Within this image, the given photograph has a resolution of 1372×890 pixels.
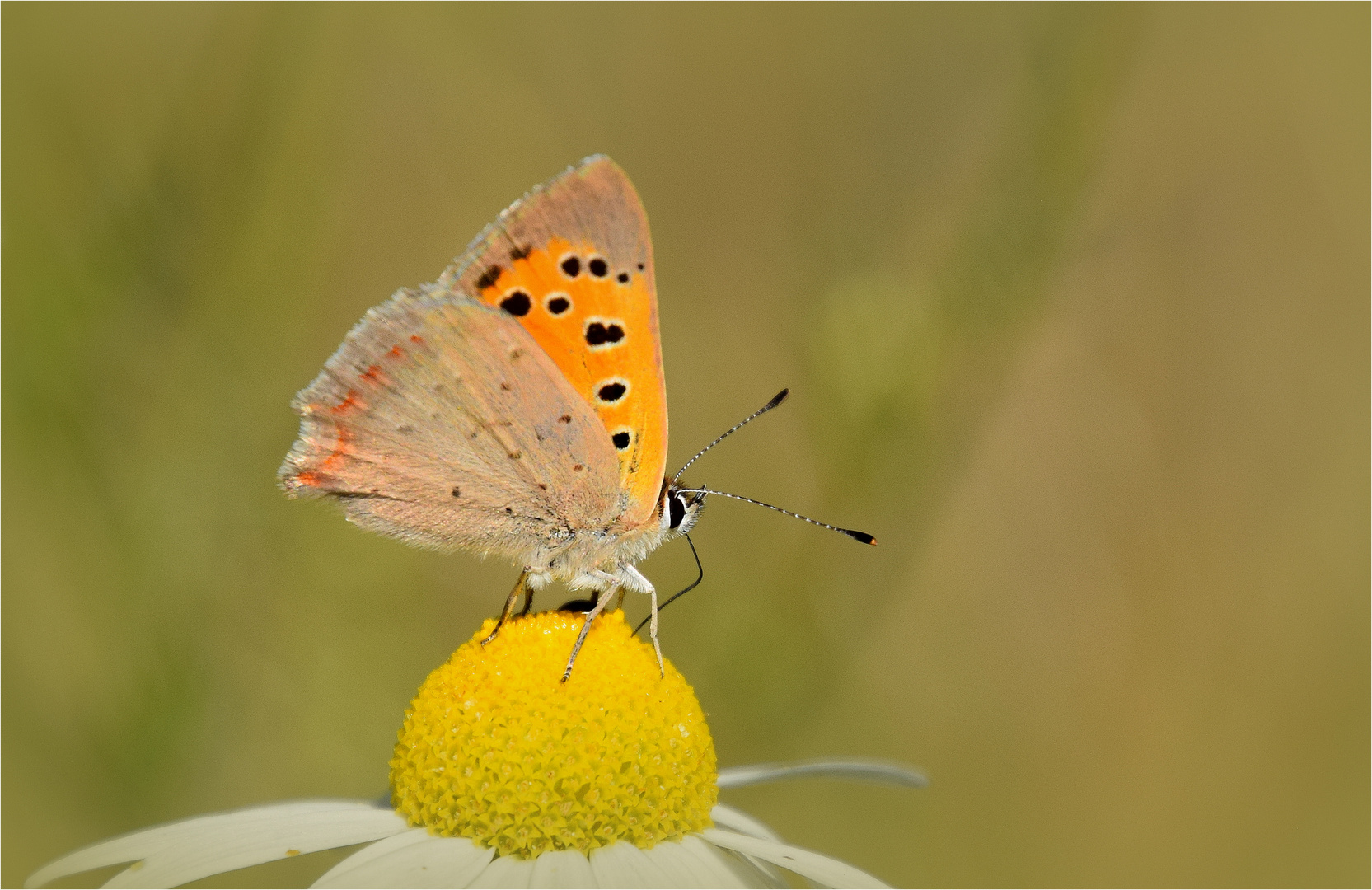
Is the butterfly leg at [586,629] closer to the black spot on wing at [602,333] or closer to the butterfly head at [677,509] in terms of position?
the butterfly head at [677,509]

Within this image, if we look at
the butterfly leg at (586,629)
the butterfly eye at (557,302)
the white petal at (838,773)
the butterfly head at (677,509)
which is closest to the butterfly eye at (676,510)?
the butterfly head at (677,509)


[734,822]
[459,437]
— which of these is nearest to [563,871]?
[734,822]

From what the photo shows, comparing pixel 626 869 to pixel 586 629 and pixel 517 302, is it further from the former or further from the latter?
pixel 517 302

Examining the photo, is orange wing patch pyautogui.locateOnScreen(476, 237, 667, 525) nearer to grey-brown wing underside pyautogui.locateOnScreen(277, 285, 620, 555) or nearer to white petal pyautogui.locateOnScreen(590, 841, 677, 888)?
grey-brown wing underside pyautogui.locateOnScreen(277, 285, 620, 555)

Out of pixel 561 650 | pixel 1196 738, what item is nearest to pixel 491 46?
pixel 561 650

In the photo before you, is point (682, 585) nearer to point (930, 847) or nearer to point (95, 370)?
point (930, 847)
